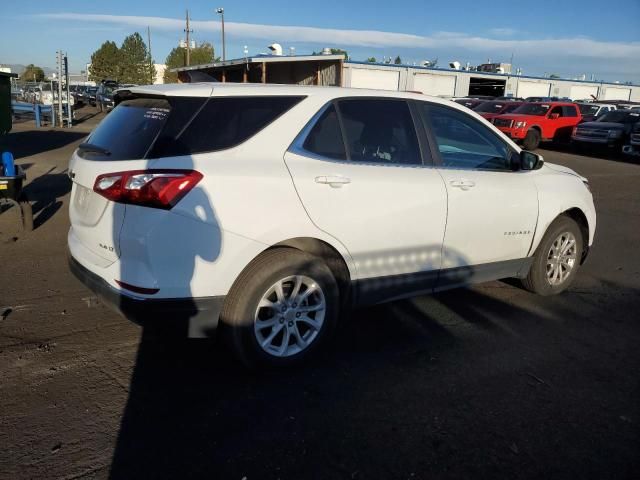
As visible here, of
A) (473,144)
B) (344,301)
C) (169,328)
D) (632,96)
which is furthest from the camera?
(632,96)

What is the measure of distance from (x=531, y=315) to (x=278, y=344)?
2385 mm

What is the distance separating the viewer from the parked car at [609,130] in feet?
67.1

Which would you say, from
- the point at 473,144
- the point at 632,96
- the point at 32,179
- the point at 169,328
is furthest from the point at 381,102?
the point at 632,96

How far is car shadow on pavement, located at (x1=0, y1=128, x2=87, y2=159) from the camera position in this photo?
15205mm

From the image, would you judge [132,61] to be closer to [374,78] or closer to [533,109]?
[374,78]

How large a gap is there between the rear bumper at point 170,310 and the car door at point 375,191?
2.79 feet

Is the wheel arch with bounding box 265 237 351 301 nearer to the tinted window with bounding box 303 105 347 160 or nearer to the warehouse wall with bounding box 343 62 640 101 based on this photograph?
the tinted window with bounding box 303 105 347 160

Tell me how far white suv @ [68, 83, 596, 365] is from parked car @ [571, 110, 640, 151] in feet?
61.5

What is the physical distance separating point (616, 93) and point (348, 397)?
57561 millimetres

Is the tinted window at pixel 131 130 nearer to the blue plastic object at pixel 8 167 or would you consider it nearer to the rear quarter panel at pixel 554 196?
the rear quarter panel at pixel 554 196

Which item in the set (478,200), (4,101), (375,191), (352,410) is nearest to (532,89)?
(4,101)

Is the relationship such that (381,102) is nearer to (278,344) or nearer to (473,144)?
(473,144)

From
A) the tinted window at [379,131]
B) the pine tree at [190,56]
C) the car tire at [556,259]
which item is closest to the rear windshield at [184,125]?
the tinted window at [379,131]

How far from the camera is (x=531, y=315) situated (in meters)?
4.74
